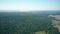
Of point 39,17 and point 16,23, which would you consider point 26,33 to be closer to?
point 16,23

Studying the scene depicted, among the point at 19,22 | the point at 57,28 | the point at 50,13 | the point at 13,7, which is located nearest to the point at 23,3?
the point at 13,7

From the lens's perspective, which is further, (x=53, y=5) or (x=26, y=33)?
(x=53, y=5)

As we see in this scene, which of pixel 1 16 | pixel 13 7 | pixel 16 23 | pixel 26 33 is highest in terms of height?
pixel 13 7

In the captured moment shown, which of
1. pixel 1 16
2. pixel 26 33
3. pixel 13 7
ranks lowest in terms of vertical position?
pixel 26 33

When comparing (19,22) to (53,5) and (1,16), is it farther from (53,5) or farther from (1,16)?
(53,5)

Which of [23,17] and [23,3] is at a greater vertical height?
[23,3]

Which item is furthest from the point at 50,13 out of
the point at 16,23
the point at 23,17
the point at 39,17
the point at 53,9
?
the point at 16,23
